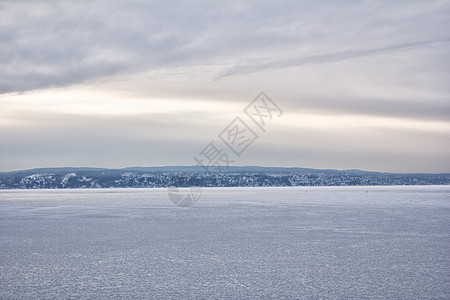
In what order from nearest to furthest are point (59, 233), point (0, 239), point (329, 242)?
point (329, 242)
point (0, 239)
point (59, 233)

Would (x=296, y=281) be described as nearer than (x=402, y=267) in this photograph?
Yes

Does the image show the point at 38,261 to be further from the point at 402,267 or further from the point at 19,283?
the point at 402,267

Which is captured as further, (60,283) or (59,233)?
(59,233)

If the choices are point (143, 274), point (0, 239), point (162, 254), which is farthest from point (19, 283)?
point (0, 239)

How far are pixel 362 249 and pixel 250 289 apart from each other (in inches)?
254

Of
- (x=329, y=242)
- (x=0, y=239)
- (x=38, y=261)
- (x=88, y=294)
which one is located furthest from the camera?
(x=0, y=239)

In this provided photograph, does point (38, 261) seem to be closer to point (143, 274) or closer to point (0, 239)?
point (143, 274)

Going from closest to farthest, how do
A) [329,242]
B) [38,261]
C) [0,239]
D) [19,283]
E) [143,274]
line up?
[19,283]
[143,274]
[38,261]
[329,242]
[0,239]

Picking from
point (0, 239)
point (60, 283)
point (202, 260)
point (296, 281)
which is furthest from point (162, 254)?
point (0, 239)

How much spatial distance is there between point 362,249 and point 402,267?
9.84 ft

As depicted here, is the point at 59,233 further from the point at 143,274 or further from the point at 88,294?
the point at 88,294

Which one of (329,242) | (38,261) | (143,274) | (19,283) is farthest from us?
(329,242)

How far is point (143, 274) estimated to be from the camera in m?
11.0

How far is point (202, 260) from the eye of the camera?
12.9 metres
